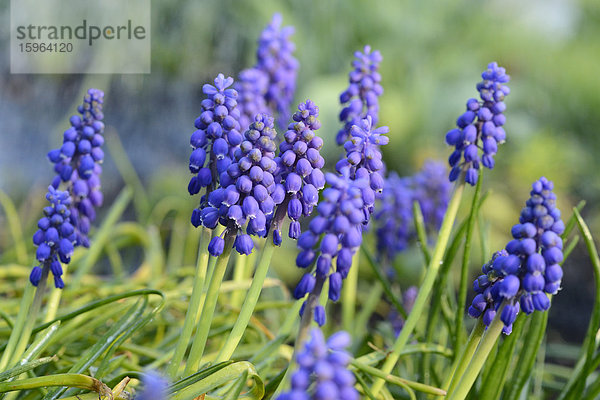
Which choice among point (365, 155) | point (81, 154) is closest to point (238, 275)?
point (81, 154)

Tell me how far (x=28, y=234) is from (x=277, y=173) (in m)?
3.92

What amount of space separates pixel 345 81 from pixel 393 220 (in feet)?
16.5

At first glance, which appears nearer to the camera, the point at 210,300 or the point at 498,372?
the point at 210,300

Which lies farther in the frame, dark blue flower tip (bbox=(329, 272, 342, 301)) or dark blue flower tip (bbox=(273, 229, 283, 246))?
dark blue flower tip (bbox=(273, 229, 283, 246))

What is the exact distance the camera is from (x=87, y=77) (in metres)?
10.8

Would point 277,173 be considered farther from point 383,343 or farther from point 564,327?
point 564,327

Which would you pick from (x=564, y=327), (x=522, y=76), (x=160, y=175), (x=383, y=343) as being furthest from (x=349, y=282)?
(x=522, y=76)

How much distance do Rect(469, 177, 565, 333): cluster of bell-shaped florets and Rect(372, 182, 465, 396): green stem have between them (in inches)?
20.9

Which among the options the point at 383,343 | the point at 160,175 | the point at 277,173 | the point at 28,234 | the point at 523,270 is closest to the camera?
the point at 523,270

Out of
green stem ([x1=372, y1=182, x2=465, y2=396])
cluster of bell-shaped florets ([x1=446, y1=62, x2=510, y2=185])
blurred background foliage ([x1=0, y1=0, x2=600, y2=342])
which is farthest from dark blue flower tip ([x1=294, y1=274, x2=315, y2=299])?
blurred background foliage ([x1=0, y1=0, x2=600, y2=342])

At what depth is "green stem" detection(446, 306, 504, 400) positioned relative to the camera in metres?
2.15

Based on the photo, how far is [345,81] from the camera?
30.0 feet

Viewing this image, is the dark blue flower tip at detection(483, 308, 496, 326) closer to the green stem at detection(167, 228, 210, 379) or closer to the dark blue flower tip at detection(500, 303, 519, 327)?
the dark blue flower tip at detection(500, 303, 519, 327)

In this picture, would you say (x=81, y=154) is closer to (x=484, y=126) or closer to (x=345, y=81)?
(x=484, y=126)
